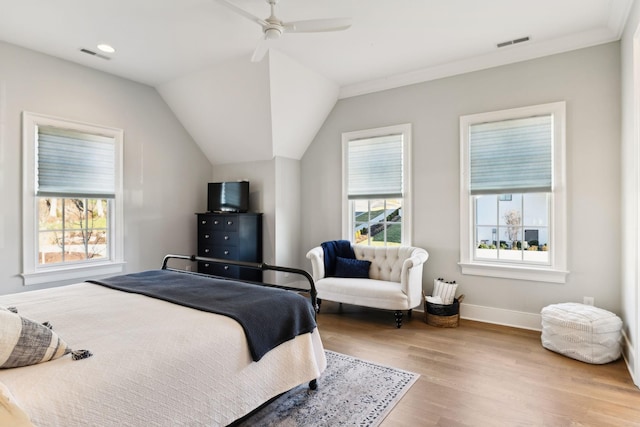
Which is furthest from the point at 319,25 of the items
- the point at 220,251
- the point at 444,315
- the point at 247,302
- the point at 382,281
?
the point at 220,251

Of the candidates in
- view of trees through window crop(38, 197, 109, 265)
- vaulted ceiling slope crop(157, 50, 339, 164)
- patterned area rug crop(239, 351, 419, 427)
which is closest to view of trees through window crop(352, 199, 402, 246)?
vaulted ceiling slope crop(157, 50, 339, 164)

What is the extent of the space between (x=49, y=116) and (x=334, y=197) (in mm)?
3448

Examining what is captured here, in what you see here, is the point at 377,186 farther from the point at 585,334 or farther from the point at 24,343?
the point at 24,343

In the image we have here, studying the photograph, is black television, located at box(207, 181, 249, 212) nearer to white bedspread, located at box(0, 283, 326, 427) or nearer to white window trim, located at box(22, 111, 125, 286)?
white window trim, located at box(22, 111, 125, 286)

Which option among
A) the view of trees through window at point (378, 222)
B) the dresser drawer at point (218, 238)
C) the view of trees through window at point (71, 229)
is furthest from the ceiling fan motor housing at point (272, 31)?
the view of trees through window at point (71, 229)

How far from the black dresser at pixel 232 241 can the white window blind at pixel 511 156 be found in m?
2.87

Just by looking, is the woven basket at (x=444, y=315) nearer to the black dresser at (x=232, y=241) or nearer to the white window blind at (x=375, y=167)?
the white window blind at (x=375, y=167)

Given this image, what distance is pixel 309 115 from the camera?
481 centimetres

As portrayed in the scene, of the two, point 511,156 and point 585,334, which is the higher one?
point 511,156

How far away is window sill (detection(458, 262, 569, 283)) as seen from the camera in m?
3.53

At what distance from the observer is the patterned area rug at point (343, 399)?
6.90ft

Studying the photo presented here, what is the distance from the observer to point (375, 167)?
4715 mm

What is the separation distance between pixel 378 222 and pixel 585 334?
8.18ft

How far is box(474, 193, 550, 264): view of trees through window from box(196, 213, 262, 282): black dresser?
2.85m
